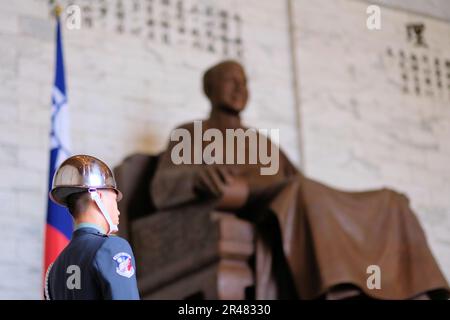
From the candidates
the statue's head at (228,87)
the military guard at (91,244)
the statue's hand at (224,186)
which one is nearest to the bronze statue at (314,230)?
the statue's hand at (224,186)

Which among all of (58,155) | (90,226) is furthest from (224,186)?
(90,226)

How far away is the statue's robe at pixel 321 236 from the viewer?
4.73 metres

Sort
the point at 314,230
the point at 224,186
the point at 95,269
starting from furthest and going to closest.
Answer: the point at 314,230 < the point at 224,186 < the point at 95,269

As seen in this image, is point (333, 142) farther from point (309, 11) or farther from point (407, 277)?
point (407, 277)

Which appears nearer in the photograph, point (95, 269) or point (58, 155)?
point (95, 269)

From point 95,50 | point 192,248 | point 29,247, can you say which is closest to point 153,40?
→ point 95,50

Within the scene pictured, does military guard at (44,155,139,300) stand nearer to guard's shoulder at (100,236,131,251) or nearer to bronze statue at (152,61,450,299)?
guard's shoulder at (100,236,131,251)

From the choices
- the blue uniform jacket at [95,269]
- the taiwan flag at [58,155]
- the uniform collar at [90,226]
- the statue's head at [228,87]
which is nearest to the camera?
the blue uniform jacket at [95,269]

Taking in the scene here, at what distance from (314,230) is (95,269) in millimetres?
3035

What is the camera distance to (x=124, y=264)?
74.0 inches

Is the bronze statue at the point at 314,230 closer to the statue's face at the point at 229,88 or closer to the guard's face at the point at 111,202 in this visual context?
the statue's face at the point at 229,88

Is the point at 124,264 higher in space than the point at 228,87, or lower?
lower

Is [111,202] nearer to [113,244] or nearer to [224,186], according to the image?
[113,244]
